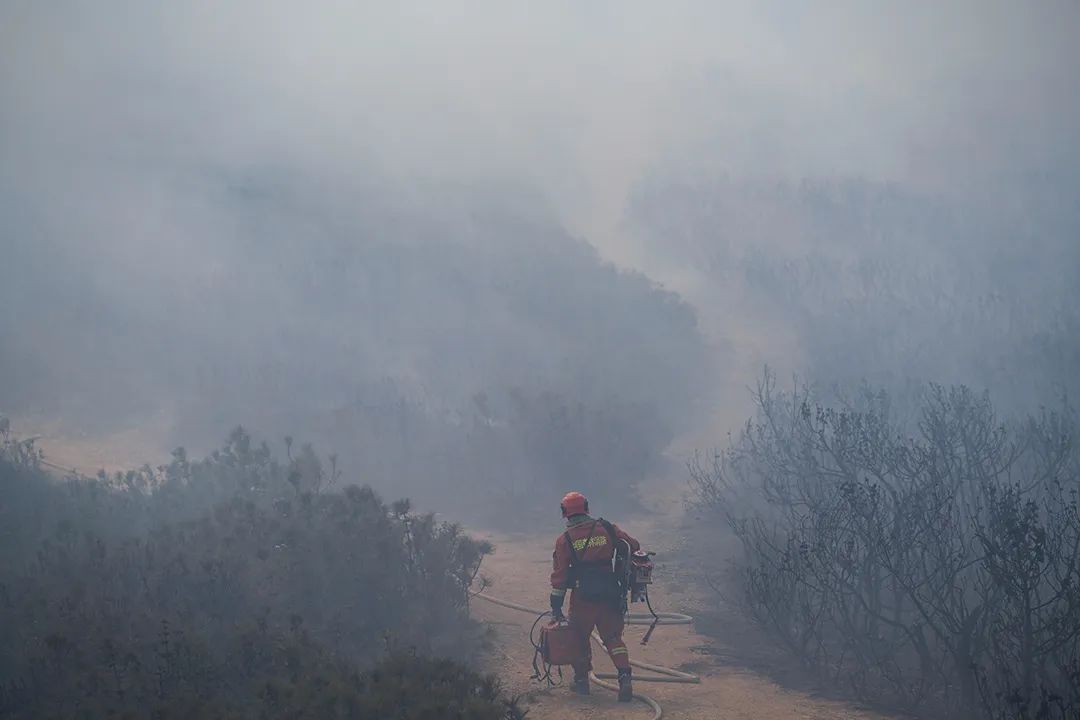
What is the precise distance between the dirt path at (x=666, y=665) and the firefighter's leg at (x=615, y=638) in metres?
0.29

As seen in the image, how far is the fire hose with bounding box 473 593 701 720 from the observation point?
7.44m

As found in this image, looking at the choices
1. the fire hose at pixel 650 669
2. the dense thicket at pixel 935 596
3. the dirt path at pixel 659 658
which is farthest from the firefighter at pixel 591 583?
the dense thicket at pixel 935 596

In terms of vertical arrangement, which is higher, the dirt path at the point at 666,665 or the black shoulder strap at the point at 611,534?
the black shoulder strap at the point at 611,534

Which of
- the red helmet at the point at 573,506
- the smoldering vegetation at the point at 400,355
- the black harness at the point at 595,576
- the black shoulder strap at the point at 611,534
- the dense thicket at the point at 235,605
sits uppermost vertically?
the smoldering vegetation at the point at 400,355

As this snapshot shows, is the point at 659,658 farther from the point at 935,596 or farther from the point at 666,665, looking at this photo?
the point at 935,596

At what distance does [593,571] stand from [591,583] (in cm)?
11

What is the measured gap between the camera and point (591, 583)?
754 centimetres

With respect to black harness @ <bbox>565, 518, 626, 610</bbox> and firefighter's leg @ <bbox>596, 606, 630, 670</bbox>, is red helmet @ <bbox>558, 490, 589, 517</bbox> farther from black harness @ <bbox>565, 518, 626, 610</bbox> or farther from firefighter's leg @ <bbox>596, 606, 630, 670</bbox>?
firefighter's leg @ <bbox>596, 606, 630, 670</bbox>

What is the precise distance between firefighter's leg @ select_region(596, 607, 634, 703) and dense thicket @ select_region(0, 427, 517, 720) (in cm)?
167

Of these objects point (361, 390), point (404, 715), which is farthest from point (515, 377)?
point (404, 715)

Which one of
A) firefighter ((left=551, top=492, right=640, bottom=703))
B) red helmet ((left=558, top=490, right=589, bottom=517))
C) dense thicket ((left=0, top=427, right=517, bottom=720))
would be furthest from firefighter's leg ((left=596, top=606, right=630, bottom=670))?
dense thicket ((left=0, top=427, right=517, bottom=720))

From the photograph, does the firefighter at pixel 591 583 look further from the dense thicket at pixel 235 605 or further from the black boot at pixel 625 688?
the dense thicket at pixel 235 605

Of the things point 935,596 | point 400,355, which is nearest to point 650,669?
point 935,596

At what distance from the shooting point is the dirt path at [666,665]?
7.25m
